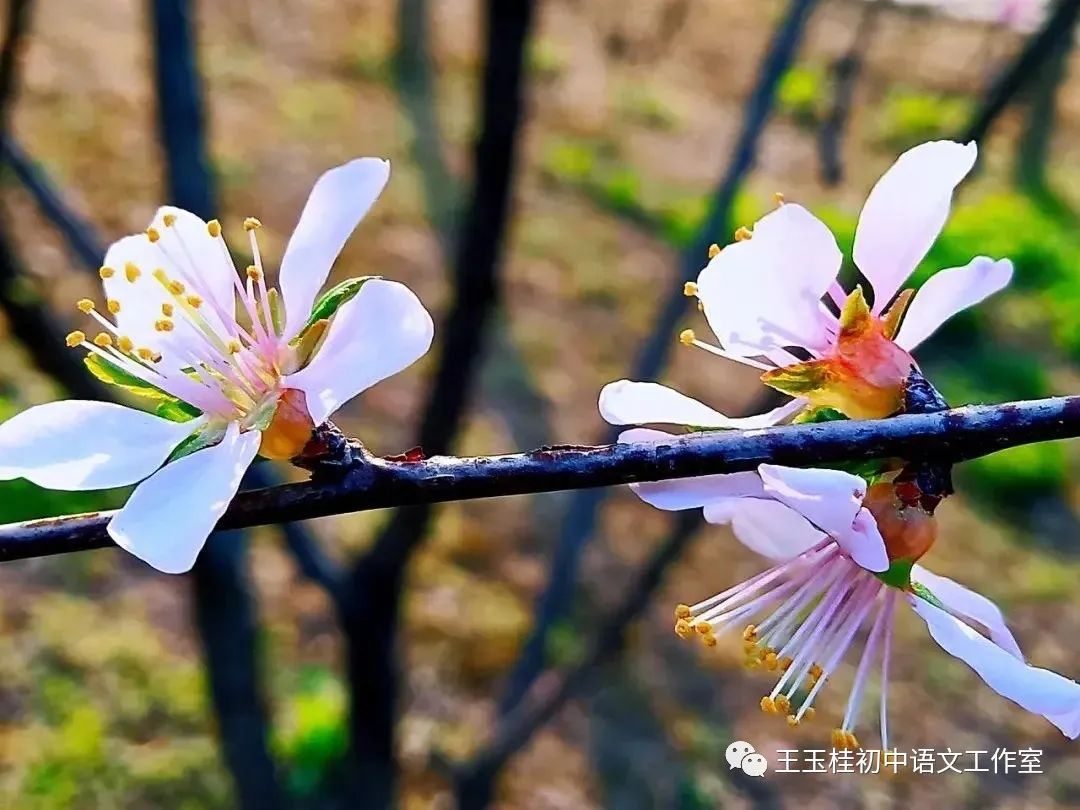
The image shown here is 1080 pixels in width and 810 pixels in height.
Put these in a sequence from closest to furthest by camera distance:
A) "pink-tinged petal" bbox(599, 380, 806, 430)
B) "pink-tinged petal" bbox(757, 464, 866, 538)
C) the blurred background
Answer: "pink-tinged petal" bbox(757, 464, 866, 538) → "pink-tinged petal" bbox(599, 380, 806, 430) → the blurred background

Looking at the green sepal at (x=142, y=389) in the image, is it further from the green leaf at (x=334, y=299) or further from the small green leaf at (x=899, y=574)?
the small green leaf at (x=899, y=574)

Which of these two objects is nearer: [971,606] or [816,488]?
[816,488]

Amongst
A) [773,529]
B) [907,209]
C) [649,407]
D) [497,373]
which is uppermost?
[907,209]

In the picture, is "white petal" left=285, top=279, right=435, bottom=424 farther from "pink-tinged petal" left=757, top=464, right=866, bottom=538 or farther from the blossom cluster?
"pink-tinged petal" left=757, top=464, right=866, bottom=538

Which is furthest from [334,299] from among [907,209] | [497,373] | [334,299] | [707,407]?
[497,373]

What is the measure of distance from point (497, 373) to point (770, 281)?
3354 mm

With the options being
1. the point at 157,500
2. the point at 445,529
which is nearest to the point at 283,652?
the point at 445,529

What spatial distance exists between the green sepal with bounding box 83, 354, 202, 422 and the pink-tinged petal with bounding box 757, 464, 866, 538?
14.1 inches

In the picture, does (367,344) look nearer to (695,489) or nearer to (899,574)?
(695,489)

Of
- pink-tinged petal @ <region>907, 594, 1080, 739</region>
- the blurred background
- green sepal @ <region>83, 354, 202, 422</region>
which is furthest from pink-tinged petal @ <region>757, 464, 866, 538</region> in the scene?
the blurred background

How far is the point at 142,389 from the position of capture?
27.5 inches

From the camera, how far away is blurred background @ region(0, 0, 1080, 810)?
1.84 metres

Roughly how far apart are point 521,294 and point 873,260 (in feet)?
12.4

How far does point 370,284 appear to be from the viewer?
22.1 inches
